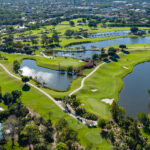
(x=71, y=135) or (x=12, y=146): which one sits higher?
(x=71, y=135)

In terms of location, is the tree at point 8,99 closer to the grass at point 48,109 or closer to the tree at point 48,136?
the grass at point 48,109

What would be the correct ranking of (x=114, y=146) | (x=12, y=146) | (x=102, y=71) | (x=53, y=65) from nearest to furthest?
(x=114, y=146) → (x=12, y=146) → (x=102, y=71) → (x=53, y=65)

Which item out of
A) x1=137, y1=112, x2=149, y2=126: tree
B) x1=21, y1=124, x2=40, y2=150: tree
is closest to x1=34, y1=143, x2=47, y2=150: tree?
x1=21, y1=124, x2=40, y2=150: tree

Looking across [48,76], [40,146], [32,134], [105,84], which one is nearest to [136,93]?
[105,84]

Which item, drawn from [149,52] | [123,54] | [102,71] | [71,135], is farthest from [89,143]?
[149,52]

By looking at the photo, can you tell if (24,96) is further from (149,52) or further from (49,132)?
(149,52)

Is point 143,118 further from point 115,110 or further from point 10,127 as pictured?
point 10,127
